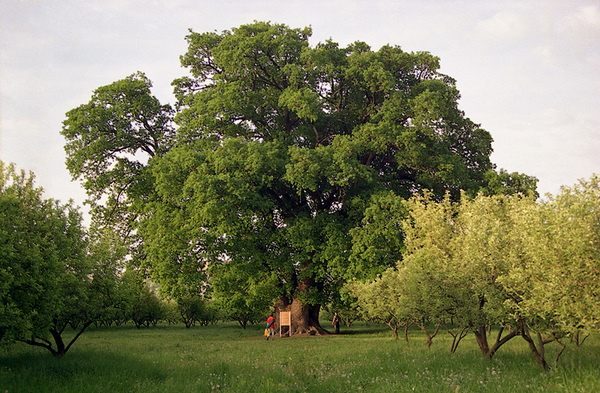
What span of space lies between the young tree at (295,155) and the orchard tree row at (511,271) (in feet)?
31.7

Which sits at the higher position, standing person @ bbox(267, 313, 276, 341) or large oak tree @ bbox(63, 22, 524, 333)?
large oak tree @ bbox(63, 22, 524, 333)

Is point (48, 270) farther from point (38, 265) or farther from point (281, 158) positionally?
point (281, 158)

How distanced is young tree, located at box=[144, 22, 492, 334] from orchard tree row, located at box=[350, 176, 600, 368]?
9.67m

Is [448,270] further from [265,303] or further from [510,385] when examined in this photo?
[265,303]

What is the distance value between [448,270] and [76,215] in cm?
1493

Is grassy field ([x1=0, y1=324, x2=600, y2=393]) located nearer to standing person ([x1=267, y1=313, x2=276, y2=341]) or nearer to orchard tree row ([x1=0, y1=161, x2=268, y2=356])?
orchard tree row ([x1=0, y1=161, x2=268, y2=356])

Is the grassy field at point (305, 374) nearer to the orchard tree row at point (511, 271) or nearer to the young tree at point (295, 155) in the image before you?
the orchard tree row at point (511, 271)

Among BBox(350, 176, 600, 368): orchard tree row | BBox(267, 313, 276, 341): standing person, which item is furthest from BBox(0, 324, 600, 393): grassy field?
BBox(267, 313, 276, 341): standing person

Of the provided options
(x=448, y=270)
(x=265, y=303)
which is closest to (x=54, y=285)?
(x=448, y=270)

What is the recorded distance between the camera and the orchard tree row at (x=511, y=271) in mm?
11977

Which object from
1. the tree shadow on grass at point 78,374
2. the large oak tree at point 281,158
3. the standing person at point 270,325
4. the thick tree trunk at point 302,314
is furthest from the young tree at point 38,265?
the thick tree trunk at point 302,314

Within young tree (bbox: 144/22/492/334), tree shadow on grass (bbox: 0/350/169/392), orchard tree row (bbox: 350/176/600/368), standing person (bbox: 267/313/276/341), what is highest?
young tree (bbox: 144/22/492/334)

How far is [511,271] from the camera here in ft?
46.2

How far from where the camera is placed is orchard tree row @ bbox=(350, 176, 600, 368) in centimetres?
1198
